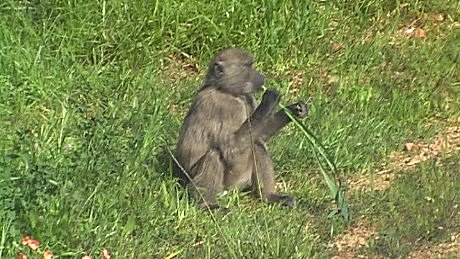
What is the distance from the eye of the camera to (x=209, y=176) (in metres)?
6.16

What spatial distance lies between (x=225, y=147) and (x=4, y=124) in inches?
66.0

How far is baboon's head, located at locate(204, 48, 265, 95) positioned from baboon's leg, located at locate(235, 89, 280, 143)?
0.29 metres

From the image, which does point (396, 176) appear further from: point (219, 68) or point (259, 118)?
point (219, 68)

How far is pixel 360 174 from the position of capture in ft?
21.7

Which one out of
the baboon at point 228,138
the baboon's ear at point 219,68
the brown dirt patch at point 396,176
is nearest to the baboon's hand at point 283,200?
the baboon at point 228,138

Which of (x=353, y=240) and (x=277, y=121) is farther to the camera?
(x=277, y=121)

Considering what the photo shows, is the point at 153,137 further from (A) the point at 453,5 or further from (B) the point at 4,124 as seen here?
(A) the point at 453,5

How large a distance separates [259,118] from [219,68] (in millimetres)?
516

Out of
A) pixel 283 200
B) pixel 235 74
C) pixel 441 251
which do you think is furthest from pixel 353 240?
pixel 235 74

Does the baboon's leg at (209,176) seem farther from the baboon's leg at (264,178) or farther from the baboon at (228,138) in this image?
the baboon's leg at (264,178)

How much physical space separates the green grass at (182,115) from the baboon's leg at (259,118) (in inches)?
14.7

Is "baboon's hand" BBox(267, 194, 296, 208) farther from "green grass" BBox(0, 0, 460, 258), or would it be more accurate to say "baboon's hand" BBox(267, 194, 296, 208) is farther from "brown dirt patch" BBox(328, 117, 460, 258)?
"brown dirt patch" BBox(328, 117, 460, 258)

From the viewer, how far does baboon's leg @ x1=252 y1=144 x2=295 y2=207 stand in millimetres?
6156

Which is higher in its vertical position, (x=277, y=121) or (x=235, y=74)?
(x=235, y=74)
